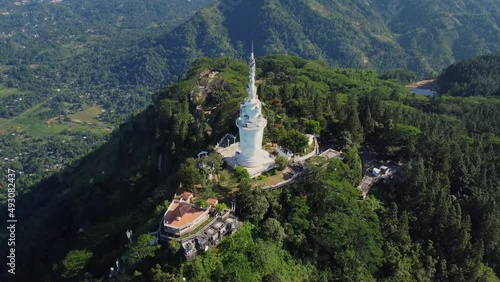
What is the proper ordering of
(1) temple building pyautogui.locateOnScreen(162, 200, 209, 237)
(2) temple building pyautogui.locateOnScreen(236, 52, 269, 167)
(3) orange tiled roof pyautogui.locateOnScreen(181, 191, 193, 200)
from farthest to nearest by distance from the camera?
1. (2) temple building pyautogui.locateOnScreen(236, 52, 269, 167)
2. (3) orange tiled roof pyautogui.locateOnScreen(181, 191, 193, 200)
3. (1) temple building pyautogui.locateOnScreen(162, 200, 209, 237)

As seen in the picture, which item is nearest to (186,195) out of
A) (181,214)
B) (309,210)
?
(181,214)

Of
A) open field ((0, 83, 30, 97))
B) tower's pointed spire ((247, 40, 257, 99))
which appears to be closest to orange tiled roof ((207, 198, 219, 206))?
tower's pointed spire ((247, 40, 257, 99))

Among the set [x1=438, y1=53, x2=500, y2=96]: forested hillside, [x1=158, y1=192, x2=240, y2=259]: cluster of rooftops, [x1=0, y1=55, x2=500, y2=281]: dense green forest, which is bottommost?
[x1=438, y1=53, x2=500, y2=96]: forested hillside

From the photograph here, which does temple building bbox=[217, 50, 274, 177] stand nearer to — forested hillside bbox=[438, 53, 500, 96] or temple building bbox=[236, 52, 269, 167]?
temple building bbox=[236, 52, 269, 167]

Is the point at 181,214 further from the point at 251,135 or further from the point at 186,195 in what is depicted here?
the point at 251,135

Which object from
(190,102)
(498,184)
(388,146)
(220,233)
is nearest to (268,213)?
(220,233)

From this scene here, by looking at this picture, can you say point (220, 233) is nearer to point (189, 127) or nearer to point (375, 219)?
point (375, 219)

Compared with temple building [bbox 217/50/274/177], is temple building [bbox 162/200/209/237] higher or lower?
lower
